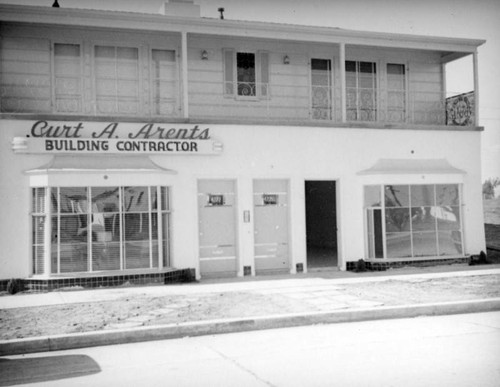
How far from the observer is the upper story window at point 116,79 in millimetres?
15977

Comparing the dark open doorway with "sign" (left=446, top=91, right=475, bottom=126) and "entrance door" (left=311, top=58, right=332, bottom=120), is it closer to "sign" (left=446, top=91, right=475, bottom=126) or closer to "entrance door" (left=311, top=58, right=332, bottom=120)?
"entrance door" (left=311, top=58, right=332, bottom=120)

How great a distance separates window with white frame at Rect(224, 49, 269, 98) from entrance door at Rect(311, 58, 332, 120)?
1542mm

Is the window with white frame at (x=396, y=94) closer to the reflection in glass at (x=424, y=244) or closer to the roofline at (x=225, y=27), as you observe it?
the roofline at (x=225, y=27)

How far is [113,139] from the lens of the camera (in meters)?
14.3

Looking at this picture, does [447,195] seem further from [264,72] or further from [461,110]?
→ [264,72]

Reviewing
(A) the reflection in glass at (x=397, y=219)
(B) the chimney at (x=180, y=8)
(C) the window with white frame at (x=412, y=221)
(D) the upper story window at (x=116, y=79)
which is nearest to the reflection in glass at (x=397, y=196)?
(C) the window with white frame at (x=412, y=221)

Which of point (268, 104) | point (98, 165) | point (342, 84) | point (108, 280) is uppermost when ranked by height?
point (342, 84)

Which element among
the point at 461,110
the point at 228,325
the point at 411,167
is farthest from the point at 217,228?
the point at 461,110

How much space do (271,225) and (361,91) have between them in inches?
218

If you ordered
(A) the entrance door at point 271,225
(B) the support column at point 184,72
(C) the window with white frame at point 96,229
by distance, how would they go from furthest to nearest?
1. (A) the entrance door at point 271,225
2. (B) the support column at point 184,72
3. (C) the window with white frame at point 96,229

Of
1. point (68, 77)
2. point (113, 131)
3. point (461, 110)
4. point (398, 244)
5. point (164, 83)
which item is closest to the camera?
point (113, 131)

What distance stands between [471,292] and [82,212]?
889 centimetres

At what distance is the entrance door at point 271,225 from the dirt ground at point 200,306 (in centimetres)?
302

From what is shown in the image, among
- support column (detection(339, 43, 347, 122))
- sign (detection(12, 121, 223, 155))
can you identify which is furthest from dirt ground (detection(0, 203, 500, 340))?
support column (detection(339, 43, 347, 122))
